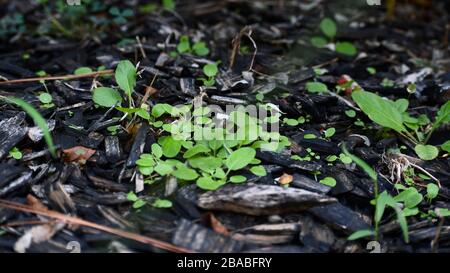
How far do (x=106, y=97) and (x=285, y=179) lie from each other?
2.51 feet

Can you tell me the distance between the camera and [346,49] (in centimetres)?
271

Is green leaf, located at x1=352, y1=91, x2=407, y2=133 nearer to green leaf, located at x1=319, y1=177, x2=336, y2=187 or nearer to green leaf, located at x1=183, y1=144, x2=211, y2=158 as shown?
green leaf, located at x1=319, y1=177, x2=336, y2=187

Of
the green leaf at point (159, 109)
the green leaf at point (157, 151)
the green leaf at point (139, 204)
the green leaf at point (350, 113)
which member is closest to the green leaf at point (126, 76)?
the green leaf at point (159, 109)

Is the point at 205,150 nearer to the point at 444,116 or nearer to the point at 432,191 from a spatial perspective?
the point at 432,191

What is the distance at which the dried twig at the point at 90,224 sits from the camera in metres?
1.50

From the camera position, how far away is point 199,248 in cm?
150

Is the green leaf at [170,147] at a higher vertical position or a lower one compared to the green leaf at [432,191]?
higher

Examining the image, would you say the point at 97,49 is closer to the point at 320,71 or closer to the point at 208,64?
the point at 208,64

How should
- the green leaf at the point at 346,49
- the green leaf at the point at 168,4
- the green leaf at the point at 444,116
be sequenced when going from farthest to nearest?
the green leaf at the point at 168,4 < the green leaf at the point at 346,49 < the green leaf at the point at 444,116

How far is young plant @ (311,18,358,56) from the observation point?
2709 millimetres

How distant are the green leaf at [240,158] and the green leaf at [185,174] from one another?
0.39 feet

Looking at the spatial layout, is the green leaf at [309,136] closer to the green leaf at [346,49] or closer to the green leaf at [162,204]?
the green leaf at [162,204]

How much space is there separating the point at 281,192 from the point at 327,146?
0.39m

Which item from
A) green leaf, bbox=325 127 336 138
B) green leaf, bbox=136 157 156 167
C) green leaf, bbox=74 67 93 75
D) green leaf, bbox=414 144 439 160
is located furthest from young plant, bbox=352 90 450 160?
green leaf, bbox=74 67 93 75
